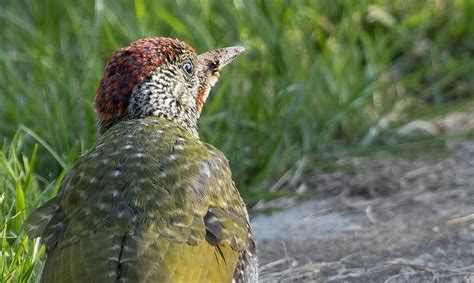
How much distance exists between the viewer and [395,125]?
7.15m

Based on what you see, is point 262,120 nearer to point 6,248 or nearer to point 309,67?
point 309,67

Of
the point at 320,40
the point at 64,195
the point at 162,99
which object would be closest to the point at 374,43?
the point at 320,40

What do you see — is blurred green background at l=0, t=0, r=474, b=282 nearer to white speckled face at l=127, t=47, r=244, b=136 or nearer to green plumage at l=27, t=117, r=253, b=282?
white speckled face at l=127, t=47, r=244, b=136

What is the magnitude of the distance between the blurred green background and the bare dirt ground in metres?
0.23

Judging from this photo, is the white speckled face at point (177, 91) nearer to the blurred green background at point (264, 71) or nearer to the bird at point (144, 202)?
the bird at point (144, 202)

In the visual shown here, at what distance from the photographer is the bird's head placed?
5.34 metres

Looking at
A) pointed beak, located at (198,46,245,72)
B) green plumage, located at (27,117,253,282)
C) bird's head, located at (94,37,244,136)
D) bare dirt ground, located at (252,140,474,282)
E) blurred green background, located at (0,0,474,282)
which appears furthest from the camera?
blurred green background, located at (0,0,474,282)

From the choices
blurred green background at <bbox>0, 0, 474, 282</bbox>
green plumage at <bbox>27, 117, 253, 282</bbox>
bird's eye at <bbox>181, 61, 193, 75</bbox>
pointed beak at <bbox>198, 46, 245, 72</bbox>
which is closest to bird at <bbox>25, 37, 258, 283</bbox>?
green plumage at <bbox>27, 117, 253, 282</bbox>

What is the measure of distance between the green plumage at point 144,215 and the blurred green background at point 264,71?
3.54 feet

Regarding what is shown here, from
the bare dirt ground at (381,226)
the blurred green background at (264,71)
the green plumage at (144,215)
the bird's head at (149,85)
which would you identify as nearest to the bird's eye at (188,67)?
the bird's head at (149,85)

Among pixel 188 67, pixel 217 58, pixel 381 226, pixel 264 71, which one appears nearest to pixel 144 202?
pixel 188 67

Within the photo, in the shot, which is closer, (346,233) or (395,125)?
(346,233)

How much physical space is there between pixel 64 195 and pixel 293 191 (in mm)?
2109

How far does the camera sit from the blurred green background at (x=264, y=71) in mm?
6660
